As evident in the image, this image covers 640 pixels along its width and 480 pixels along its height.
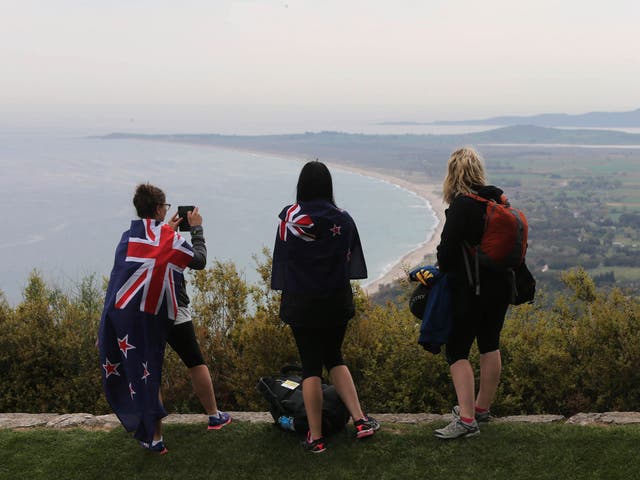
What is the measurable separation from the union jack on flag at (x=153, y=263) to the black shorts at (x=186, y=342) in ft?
0.95

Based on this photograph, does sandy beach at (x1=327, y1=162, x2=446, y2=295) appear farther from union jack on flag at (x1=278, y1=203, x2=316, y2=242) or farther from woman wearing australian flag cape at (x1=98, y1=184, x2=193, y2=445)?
union jack on flag at (x1=278, y1=203, x2=316, y2=242)

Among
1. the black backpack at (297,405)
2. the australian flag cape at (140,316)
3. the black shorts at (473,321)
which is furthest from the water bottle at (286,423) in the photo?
the black shorts at (473,321)

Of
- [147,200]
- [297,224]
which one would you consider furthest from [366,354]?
[147,200]

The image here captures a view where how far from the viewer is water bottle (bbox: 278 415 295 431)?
4.04 meters

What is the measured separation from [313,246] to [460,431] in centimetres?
157

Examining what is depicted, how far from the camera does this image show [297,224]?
11.8ft

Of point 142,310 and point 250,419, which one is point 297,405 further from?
point 142,310

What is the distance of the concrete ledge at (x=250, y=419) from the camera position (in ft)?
13.6

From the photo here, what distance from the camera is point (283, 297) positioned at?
12.2ft

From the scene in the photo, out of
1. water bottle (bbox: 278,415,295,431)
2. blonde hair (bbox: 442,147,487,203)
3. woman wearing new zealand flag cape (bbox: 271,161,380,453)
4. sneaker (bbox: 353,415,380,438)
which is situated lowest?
water bottle (bbox: 278,415,295,431)

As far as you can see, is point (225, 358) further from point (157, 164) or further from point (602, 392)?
point (157, 164)

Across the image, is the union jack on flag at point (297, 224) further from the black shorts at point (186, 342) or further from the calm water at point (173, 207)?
the calm water at point (173, 207)

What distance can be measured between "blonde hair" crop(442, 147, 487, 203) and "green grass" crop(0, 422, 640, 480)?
1619mm

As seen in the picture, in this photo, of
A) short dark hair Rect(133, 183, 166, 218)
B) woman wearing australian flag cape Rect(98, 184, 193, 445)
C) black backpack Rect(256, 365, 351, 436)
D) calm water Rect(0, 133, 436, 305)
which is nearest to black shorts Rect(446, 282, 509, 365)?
black backpack Rect(256, 365, 351, 436)
